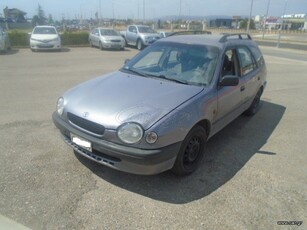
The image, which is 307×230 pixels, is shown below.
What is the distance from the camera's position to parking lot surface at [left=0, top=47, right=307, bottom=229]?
2.64 m

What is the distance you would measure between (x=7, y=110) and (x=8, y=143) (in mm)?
1708

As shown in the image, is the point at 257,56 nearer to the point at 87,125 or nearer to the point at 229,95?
the point at 229,95

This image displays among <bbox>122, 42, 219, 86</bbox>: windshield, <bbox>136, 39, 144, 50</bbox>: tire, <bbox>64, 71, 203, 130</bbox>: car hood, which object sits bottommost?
<bbox>136, 39, 144, 50</bbox>: tire

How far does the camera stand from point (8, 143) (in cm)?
402

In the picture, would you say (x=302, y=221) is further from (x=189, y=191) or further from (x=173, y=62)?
(x=173, y=62)

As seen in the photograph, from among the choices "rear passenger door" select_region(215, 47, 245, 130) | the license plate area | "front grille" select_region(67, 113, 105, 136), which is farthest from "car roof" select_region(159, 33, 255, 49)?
the license plate area

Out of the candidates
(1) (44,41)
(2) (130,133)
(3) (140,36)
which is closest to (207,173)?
(2) (130,133)

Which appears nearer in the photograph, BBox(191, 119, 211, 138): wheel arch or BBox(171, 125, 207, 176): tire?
BBox(171, 125, 207, 176): tire

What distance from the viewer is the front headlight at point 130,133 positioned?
8.95 ft

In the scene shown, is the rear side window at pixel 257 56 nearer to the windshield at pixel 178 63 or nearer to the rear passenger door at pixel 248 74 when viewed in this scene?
A: the rear passenger door at pixel 248 74

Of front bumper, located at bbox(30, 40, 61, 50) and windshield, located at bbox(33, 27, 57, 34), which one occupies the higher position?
windshield, located at bbox(33, 27, 57, 34)

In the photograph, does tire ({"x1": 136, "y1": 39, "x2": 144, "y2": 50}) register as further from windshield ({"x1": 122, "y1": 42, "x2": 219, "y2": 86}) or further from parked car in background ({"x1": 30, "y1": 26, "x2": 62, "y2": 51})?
windshield ({"x1": 122, "y1": 42, "x2": 219, "y2": 86})

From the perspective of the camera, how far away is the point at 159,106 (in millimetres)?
2979

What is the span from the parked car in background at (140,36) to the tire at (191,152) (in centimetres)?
1592
